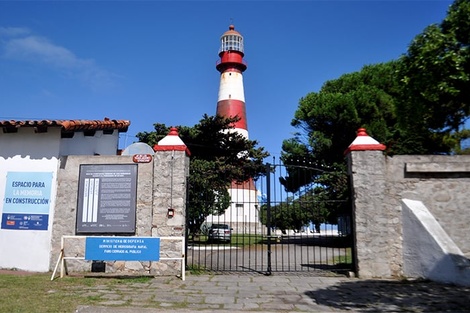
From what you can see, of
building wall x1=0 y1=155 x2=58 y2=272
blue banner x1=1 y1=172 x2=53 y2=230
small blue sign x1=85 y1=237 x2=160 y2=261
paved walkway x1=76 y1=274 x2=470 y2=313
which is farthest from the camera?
blue banner x1=1 y1=172 x2=53 y2=230

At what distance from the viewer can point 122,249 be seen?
8.06 m

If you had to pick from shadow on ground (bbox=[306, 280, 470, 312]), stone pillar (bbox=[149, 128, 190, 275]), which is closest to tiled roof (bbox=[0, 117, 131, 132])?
stone pillar (bbox=[149, 128, 190, 275])

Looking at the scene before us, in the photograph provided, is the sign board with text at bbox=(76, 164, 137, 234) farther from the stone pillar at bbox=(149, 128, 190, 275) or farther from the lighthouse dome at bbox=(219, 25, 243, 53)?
the lighthouse dome at bbox=(219, 25, 243, 53)

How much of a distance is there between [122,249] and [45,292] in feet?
5.92

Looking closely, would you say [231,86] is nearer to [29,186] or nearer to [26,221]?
[29,186]

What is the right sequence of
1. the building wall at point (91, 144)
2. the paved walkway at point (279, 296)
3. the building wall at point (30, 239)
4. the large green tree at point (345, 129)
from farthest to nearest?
1. the large green tree at point (345, 129)
2. the building wall at point (91, 144)
3. the building wall at point (30, 239)
4. the paved walkway at point (279, 296)

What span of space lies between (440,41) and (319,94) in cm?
1664

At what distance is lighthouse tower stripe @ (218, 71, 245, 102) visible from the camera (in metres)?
30.8

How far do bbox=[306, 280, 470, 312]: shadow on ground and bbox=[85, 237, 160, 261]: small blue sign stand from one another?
135 inches

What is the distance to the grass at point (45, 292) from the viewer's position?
5.43m

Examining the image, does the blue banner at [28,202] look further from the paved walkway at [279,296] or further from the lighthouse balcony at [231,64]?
the lighthouse balcony at [231,64]

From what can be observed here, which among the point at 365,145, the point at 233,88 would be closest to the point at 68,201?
the point at 365,145

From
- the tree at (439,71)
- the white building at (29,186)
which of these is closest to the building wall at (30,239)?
the white building at (29,186)

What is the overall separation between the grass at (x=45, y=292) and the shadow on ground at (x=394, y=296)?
→ 386cm
